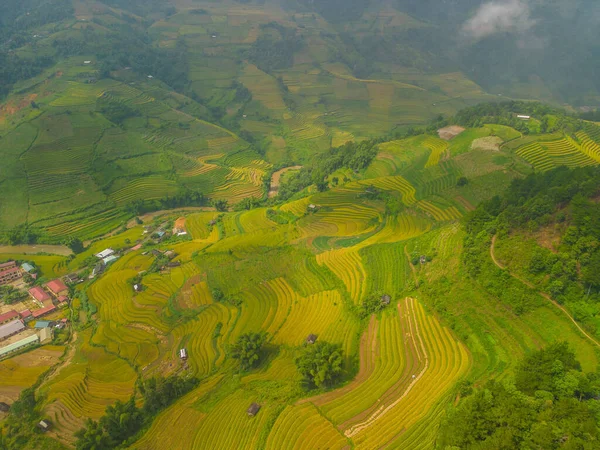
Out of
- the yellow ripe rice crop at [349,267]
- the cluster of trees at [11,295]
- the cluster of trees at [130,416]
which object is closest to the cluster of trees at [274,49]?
the cluster of trees at [11,295]

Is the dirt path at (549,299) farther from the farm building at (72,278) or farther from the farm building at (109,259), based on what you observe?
the farm building at (72,278)

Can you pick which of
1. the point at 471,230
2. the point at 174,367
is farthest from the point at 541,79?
the point at 174,367

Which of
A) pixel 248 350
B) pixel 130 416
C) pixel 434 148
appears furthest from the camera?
pixel 434 148

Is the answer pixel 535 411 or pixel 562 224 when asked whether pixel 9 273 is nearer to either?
pixel 535 411

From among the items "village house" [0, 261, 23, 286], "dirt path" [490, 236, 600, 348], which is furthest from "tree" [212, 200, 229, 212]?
"dirt path" [490, 236, 600, 348]

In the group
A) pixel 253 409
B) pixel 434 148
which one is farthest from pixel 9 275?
pixel 434 148

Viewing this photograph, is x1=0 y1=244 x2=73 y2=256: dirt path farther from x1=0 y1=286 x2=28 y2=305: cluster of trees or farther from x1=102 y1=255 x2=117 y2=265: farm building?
x1=0 y1=286 x2=28 y2=305: cluster of trees

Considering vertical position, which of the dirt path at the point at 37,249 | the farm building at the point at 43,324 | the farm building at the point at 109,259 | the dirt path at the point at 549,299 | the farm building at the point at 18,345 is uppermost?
the dirt path at the point at 549,299
